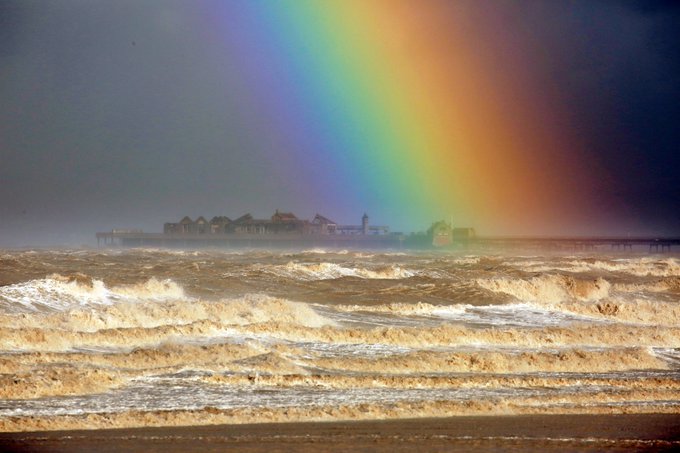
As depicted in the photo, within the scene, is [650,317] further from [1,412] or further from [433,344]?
[1,412]

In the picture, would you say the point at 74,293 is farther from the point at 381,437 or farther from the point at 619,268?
the point at 619,268

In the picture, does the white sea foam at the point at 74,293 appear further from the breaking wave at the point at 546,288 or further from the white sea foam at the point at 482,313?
the breaking wave at the point at 546,288

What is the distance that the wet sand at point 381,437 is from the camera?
915 centimetres

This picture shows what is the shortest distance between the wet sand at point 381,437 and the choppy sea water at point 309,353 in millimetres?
439

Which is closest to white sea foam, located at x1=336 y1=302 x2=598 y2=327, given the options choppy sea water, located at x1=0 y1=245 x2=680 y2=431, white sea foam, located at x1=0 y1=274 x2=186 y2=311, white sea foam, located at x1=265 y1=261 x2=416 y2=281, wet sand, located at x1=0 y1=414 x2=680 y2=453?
choppy sea water, located at x1=0 y1=245 x2=680 y2=431

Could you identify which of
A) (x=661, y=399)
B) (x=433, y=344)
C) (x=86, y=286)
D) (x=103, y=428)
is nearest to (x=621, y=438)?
(x=661, y=399)

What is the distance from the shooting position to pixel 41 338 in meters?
16.6

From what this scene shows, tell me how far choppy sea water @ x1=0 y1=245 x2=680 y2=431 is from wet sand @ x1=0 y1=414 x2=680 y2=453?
439mm

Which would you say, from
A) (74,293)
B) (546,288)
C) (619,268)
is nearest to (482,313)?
(546,288)

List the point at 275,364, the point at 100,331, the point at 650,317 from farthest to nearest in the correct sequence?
1. the point at 650,317
2. the point at 100,331
3. the point at 275,364

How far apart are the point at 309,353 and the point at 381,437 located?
266 inches

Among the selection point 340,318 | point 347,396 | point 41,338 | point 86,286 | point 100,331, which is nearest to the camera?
point 347,396

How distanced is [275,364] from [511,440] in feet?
18.6

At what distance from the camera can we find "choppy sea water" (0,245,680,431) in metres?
11.4
